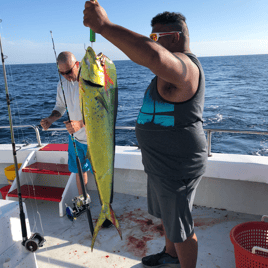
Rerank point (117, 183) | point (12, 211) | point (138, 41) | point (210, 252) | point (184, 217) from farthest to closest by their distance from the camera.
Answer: point (117, 183)
point (210, 252)
point (12, 211)
point (184, 217)
point (138, 41)

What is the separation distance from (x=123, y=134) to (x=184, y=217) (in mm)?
10740

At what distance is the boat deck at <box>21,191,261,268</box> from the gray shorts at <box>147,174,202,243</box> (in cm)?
84

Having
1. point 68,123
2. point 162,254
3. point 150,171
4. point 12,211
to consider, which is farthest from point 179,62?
point 162,254

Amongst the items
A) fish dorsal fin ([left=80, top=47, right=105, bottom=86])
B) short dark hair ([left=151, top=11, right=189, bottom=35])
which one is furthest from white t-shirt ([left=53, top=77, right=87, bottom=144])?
fish dorsal fin ([left=80, top=47, right=105, bottom=86])

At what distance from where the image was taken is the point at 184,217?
1.79 m

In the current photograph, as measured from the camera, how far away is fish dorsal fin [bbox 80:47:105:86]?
1214mm

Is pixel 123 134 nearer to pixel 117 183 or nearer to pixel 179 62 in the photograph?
pixel 117 183

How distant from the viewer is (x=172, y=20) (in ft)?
4.96

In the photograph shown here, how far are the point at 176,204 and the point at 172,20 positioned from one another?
1.15 m

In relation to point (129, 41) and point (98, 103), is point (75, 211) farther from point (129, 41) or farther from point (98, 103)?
point (129, 41)

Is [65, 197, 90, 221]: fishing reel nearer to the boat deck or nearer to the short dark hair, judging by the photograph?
the boat deck

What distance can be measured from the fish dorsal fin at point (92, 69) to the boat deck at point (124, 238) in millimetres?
1893

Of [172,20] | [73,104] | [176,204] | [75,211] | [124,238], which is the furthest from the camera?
[75,211]

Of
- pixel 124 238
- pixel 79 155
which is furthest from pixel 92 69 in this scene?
pixel 124 238
